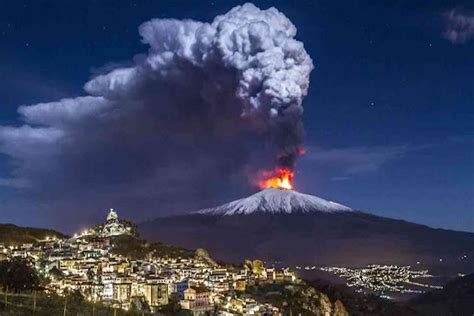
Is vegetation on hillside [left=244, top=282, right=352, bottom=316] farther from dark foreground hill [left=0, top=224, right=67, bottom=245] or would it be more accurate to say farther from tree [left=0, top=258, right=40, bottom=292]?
dark foreground hill [left=0, top=224, right=67, bottom=245]

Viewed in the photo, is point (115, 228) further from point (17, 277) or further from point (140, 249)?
point (17, 277)

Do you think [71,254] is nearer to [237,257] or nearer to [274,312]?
[274,312]

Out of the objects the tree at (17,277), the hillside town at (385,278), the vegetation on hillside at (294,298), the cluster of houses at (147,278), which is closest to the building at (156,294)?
the cluster of houses at (147,278)

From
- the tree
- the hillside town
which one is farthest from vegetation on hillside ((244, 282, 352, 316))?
the hillside town

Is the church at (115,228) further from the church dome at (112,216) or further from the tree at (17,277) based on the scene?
the tree at (17,277)

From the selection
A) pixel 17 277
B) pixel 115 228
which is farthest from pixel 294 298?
pixel 115 228

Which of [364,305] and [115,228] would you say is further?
[115,228]
